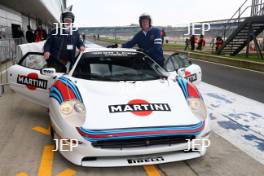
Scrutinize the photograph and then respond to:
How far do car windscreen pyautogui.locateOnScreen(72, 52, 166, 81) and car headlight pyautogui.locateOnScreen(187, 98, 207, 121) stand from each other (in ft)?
2.25

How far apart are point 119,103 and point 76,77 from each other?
0.91m

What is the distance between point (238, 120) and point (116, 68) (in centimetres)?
237

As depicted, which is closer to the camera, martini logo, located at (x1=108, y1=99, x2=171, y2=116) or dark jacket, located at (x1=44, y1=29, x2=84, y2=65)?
martini logo, located at (x1=108, y1=99, x2=171, y2=116)

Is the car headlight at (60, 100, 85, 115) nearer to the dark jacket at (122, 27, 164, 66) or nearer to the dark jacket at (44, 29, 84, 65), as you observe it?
the dark jacket at (44, 29, 84, 65)

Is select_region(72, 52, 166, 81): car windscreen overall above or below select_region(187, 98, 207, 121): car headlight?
above

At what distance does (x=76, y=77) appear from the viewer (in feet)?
13.1

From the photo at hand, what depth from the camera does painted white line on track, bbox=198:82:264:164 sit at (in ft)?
13.3

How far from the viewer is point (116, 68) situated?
14.0 ft

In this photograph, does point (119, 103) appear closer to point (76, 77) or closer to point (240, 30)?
point (76, 77)

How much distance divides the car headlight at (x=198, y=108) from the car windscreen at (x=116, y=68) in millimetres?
684

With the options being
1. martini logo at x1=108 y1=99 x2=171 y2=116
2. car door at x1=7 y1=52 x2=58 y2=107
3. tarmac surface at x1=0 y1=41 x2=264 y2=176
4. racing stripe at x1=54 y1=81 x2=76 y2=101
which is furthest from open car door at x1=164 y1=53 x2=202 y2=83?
racing stripe at x1=54 y1=81 x2=76 y2=101

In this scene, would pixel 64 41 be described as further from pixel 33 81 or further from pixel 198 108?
pixel 198 108

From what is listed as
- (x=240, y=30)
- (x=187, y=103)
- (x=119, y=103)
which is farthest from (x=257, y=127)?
(x=240, y=30)

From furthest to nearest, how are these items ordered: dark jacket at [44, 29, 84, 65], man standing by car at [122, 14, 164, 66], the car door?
man standing by car at [122, 14, 164, 66], dark jacket at [44, 29, 84, 65], the car door
